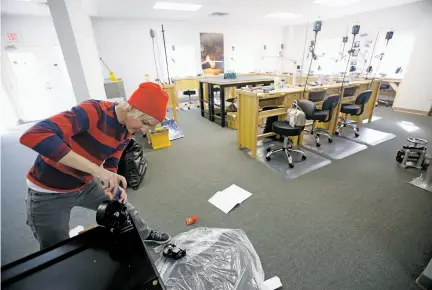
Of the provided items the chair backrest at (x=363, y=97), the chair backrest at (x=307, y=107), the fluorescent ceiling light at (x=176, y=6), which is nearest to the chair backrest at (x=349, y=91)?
the chair backrest at (x=363, y=97)

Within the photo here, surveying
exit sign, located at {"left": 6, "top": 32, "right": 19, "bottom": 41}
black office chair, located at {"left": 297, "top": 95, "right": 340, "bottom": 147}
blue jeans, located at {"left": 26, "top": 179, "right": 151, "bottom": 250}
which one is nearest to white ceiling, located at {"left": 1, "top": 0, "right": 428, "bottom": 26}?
exit sign, located at {"left": 6, "top": 32, "right": 19, "bottom": 41}

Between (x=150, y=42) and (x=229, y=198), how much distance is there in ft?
21.2

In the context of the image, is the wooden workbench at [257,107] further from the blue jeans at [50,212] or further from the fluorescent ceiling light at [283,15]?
the fluorescent ceiling light at [283,15]

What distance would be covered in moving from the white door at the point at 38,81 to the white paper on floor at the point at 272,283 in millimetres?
7088

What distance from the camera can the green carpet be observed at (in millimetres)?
1445

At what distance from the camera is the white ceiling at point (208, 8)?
4359 millimetres

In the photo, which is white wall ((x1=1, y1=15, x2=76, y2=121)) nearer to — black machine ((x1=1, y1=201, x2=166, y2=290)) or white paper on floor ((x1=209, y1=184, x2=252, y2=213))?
white paper on floor ((x1=209, y1=184, x2=252, y2=213))

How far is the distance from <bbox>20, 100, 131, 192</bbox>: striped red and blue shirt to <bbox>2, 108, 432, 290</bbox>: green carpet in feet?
3.43

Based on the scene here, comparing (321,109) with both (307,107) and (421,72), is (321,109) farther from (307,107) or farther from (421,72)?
(421,72)

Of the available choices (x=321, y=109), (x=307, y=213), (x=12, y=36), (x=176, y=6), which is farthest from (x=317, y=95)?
(x=12, y=36)

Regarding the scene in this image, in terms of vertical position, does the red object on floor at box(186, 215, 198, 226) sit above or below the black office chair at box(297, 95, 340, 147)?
below

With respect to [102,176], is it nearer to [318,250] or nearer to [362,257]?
[318,250]

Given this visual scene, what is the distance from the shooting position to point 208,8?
5105 mm

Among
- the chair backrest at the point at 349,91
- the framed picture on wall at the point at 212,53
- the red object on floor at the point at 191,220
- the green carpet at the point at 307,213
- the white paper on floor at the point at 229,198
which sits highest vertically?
the framed picture on wall at the point at 212,53
